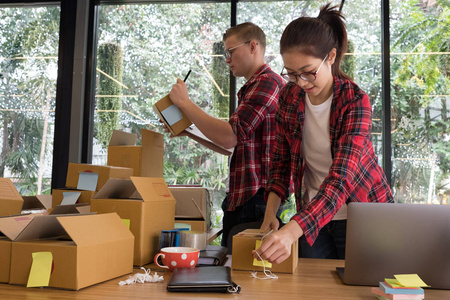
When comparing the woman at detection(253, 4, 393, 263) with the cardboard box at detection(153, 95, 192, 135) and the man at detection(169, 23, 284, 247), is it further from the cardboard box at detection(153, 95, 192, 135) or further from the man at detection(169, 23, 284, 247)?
the cardboard box at detection(153, 95, 192, 135)

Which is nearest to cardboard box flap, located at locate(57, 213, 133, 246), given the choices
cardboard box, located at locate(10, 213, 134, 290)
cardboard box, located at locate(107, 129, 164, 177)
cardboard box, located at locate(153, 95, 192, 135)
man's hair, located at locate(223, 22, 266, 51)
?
cardboard box, located at locate(10, 213, 134, 290)

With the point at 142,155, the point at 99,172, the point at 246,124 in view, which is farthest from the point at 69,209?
the point at 246,124

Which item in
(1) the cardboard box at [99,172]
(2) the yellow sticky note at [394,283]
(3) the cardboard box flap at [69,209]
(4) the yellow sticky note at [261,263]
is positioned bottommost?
(4) the yellow sticky note at [261,263]

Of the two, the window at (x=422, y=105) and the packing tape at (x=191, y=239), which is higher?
the window at (x=422, y=105)

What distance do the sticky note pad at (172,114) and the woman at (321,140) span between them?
40cm

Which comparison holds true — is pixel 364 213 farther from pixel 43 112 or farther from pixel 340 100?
pixel 43 112

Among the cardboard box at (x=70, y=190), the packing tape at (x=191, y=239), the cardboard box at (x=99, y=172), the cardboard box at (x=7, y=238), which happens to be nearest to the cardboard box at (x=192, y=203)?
the cardboard box at (x=99, y=172)

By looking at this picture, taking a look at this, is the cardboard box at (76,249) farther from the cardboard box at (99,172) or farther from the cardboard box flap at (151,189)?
the cardboard box at (99,172)

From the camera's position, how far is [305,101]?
164cm

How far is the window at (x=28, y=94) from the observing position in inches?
149

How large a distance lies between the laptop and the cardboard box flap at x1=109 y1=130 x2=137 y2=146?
125cm

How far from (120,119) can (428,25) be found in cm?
250

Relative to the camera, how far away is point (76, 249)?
1.05 metres

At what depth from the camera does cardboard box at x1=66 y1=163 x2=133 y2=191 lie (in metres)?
1.86
